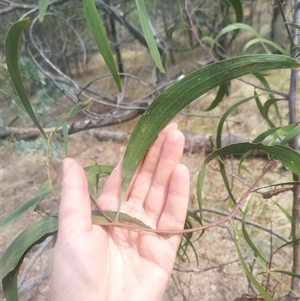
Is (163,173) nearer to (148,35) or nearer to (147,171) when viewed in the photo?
(147,171)

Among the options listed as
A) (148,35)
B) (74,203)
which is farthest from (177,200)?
(148,35)

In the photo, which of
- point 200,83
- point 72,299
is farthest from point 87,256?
point 200,83

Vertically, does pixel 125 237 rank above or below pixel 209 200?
below

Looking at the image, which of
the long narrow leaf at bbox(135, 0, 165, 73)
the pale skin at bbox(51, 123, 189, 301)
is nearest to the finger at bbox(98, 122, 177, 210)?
the pale skin at bbox(51, 123, 189, 301)

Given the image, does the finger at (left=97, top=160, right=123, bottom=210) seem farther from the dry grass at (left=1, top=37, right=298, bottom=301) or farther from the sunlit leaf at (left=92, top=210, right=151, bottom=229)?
the dry grass at (left=1, top=37, right=298, bottom=301)

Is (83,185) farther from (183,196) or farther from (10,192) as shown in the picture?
(10,192)

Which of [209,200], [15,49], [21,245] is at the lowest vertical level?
[21,245]
